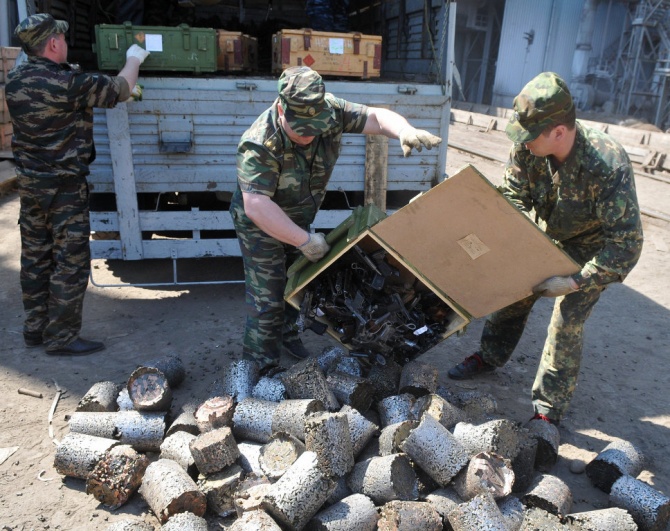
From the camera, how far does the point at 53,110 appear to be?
13.5 feet

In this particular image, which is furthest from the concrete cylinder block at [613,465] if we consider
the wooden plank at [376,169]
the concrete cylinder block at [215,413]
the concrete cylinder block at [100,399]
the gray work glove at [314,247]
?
the concrete cylinder block at [100,399]

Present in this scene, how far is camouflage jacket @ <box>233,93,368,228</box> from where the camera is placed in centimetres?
343

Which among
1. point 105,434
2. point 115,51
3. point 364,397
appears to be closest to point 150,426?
point 105,434

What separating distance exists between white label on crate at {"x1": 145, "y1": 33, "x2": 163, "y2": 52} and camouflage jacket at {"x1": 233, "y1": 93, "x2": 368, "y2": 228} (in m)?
1.77

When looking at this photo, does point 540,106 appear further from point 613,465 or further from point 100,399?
point 100,399

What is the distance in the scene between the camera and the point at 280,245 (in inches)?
153

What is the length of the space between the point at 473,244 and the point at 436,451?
43.0 inches

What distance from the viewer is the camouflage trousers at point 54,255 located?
4301 millimetres

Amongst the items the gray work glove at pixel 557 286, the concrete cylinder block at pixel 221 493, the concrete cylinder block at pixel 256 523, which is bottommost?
the concrete cylinder block at pixel 221 493

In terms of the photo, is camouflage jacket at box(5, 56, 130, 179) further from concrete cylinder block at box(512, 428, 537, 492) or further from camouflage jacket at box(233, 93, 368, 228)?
concrete cylinder block at box(512, 428, 537, 492)

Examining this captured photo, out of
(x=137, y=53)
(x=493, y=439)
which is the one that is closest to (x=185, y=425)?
(x=493, y=439)

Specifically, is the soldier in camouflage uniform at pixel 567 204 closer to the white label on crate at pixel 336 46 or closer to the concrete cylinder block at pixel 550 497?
the concrete cylinder block at pixel 550 497

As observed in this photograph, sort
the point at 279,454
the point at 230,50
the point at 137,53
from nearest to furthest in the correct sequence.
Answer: the point at 279,454
the point at 137,53
the point at 230,50

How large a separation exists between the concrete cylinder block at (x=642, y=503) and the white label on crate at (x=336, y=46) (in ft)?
12.9
